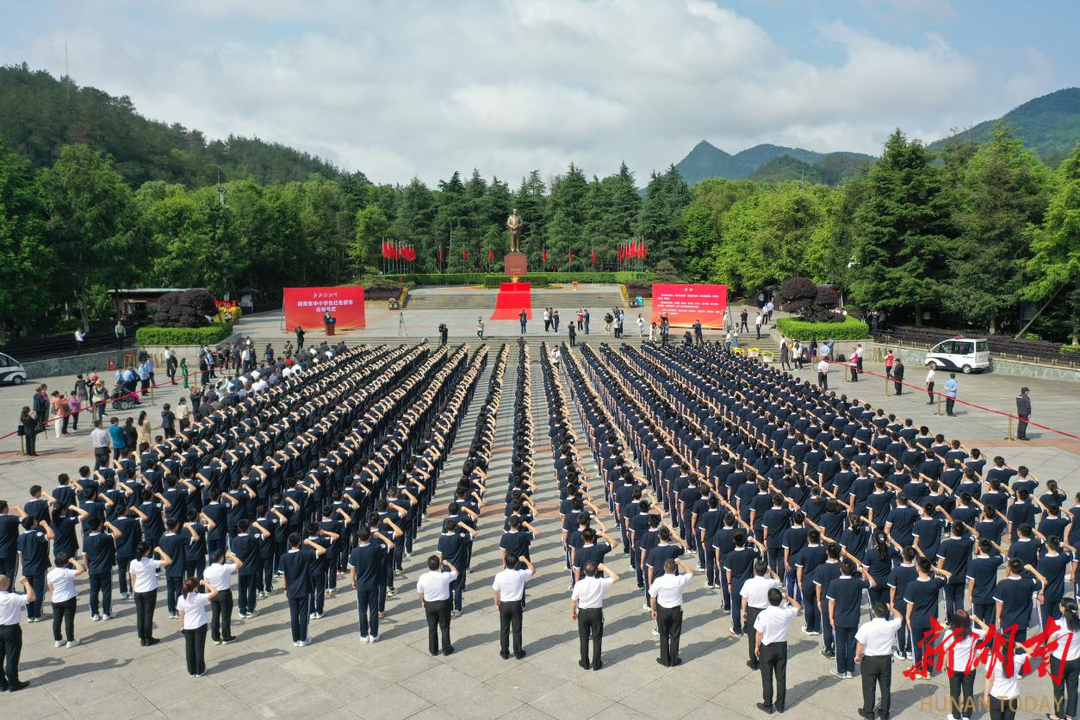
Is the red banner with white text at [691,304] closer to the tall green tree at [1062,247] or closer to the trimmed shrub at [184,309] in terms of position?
the tall green tree at [1062,247]

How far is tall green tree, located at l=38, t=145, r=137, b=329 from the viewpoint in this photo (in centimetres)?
3666

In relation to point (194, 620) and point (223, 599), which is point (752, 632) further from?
point (223, 599)

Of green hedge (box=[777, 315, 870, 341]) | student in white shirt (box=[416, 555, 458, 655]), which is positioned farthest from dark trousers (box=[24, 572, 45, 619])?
green hedge (box=[777, 315, 870, 341])

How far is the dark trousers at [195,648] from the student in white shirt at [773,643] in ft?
18.8

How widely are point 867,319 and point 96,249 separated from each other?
39505 millimetres

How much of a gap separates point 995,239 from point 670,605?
36.4 metres

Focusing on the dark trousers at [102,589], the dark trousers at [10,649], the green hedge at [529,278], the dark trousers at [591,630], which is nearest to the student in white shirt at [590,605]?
the dark trousers at [591,630]

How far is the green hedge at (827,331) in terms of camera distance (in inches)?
1423

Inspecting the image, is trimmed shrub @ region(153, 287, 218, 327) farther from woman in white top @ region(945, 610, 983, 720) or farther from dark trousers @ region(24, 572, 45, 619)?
woman in white top @ region(945, 610, 983, 720)

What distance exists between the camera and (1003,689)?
6.53 metres

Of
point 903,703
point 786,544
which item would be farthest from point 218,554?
point 903,703

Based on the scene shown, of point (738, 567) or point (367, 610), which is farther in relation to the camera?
point (367, 610)

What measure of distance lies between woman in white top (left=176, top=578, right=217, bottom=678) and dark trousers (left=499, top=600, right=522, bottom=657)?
3144mm

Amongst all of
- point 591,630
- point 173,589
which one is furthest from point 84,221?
point 591,630
